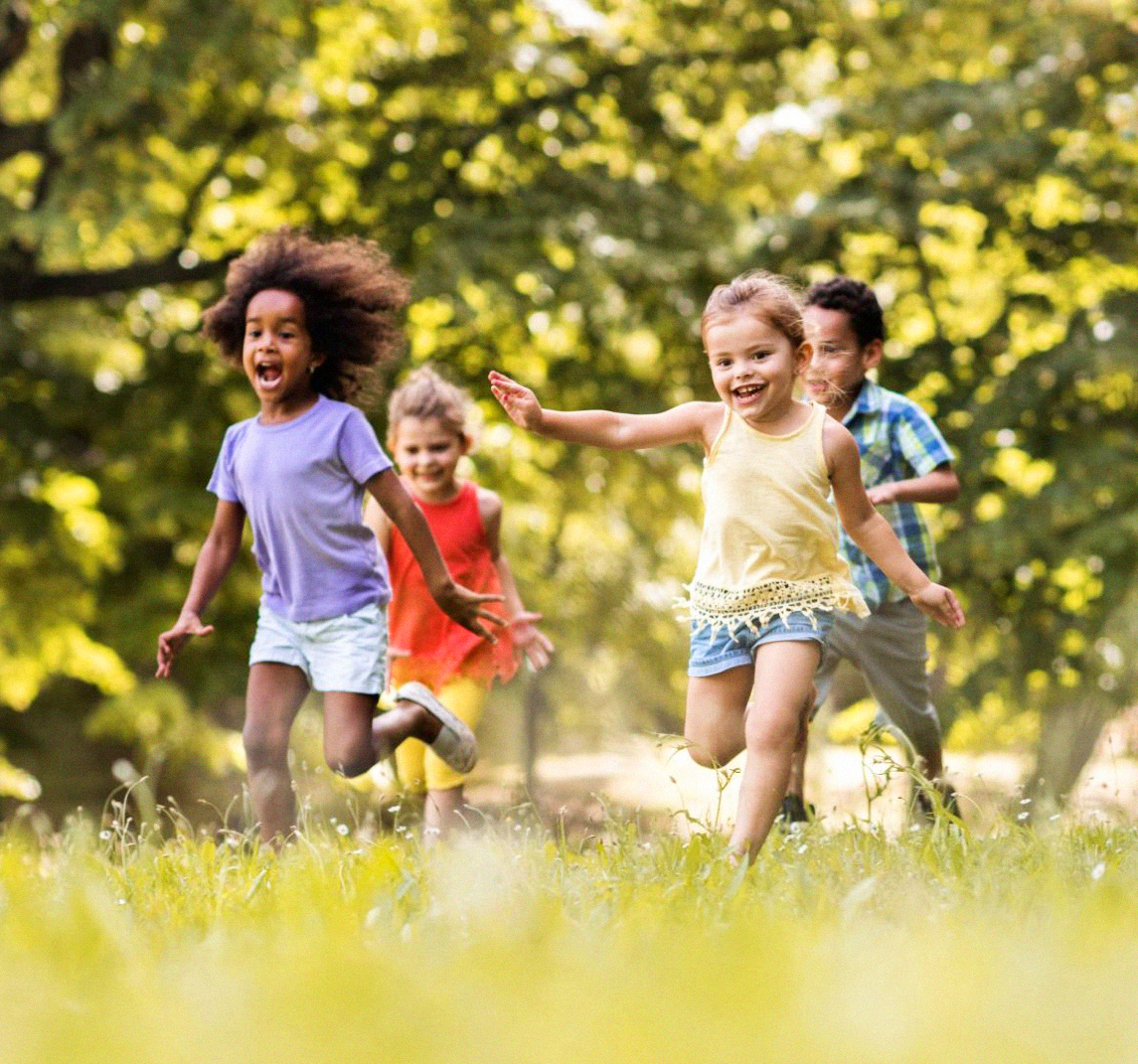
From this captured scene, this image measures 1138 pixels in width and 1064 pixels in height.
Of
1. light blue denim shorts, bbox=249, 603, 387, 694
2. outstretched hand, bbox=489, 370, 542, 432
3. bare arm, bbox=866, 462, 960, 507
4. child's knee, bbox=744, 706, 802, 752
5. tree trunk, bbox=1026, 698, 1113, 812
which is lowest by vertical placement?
tree trunk, bbox=1026, 698, 1113, 812

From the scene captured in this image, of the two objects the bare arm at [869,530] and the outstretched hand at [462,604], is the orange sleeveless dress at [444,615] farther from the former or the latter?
the bare arm at [869,530]

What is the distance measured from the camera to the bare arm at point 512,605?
5.84 m

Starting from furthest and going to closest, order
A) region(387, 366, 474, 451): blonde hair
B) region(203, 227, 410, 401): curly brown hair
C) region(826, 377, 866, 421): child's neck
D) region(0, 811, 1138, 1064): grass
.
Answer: region(387, 366, 474, 451): blonde hair → region(826, 377, 866, 421): child's neck → region(203, 227, 410, 401): curly brown hair → region(0, 811, 1138, 1064): grass

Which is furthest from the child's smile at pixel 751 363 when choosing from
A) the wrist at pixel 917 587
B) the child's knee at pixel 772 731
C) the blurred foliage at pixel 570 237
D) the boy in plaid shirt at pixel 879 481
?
the blurred foliage at pixel 570 237

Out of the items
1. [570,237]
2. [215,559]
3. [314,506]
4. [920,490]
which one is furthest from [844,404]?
[570,237]

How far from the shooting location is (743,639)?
4312 millimetres

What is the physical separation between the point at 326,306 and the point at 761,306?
1646 mm

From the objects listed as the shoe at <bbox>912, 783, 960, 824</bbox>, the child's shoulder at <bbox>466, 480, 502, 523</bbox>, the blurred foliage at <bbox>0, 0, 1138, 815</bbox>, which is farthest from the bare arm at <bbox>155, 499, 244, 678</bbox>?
the blurred foliage at <bbox>0, 0, 1138, 815</bbox>

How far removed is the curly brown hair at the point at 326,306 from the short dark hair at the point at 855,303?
59.7 inches

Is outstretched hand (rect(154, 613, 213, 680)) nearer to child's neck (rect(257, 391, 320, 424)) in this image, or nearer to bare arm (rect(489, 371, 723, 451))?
child's neck (rect(257, 391, 320, 424))

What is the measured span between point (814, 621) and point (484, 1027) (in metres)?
2.35

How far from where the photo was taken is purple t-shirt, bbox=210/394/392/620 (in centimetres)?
496

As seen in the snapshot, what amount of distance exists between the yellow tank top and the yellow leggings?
1.75 meters

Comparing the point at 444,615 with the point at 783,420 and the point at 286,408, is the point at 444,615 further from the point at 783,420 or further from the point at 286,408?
the point at 783,420
